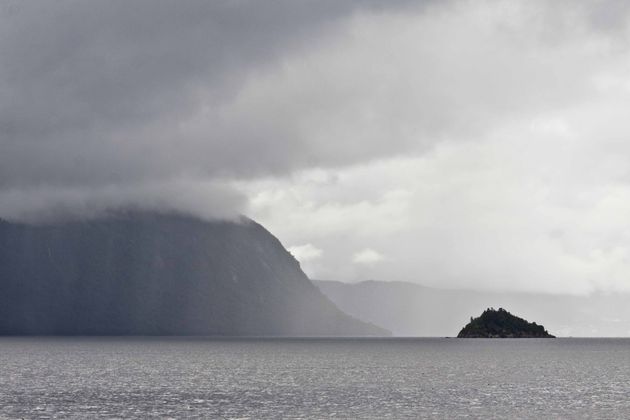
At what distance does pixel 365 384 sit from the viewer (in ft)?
521

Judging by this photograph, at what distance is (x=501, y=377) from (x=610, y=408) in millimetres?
68785

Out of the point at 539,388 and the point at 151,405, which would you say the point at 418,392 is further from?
the point at 151,405

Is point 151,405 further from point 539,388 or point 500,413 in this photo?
point 539,388

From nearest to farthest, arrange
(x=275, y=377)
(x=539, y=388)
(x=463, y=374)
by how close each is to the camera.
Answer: (x=539, y=388)
(x=275, y=377)
(x=463, y=374)

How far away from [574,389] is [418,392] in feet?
102

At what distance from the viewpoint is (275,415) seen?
106125mm

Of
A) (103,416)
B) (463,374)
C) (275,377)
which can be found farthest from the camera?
(463,374)

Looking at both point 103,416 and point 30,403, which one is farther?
point 30,403

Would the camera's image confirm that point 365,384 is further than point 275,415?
Yes

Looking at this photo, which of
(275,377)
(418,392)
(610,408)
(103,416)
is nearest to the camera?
(103,416)

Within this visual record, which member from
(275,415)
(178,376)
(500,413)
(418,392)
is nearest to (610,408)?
(500,413)

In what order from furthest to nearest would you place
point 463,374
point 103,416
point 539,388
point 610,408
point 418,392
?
point 463,374, point 539,388, point 418,392, point 610,408, point 103,416

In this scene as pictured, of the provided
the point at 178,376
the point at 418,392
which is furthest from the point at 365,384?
the point at 178,376

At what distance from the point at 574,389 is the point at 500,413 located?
4786cm
